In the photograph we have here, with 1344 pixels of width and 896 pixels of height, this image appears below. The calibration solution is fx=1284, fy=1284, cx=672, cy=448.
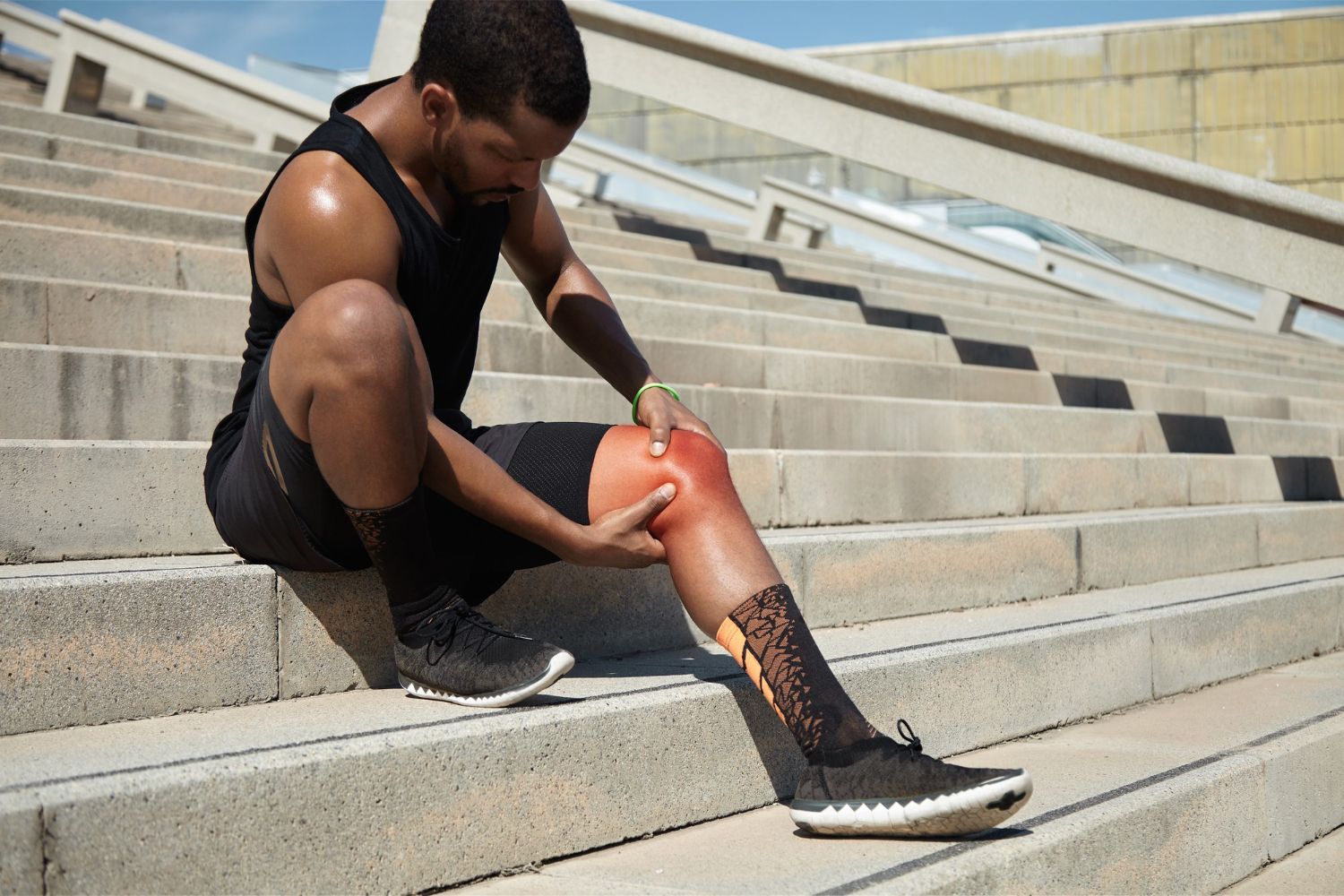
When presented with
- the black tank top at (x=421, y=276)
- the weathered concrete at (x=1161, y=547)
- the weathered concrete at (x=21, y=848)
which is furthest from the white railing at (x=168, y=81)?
the weathered concrete at (x=21, y=848)

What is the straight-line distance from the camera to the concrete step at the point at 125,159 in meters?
4.94

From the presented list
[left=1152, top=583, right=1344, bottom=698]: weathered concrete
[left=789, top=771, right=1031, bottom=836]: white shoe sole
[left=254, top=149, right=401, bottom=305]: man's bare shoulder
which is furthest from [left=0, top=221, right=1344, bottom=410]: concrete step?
[left=789, top=771, right=1031, bottom=836]: white shoe sole

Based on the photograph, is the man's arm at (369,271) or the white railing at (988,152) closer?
the man's arm at (369,271)

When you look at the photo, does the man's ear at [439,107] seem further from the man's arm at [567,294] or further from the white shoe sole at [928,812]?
the white shoe sole at [928,812]

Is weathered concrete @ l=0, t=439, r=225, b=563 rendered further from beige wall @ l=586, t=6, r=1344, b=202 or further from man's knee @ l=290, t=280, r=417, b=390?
beige wall @ l=586, t=6, r=1344, b=202

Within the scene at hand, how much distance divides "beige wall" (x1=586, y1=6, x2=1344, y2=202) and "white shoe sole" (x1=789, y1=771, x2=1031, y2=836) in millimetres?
15752

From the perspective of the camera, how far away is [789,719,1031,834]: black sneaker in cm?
185

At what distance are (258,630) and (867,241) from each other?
9751mm

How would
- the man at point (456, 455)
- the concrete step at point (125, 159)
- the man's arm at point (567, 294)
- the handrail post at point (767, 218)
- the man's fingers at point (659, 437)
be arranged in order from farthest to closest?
the handrail post at point (767, 218), the concrete step at point (125, 159), the man's arm at point (567, 294), the man's fingers at point (659, 437), the man at point (456, 455)

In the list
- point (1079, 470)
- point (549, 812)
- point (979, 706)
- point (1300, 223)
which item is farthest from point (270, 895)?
point (1300, 223)

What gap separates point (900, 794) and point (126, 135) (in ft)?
16.6

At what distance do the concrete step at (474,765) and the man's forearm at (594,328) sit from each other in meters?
0.57

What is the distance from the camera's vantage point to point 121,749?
1.69m

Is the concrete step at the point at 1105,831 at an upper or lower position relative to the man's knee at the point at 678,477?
lower
